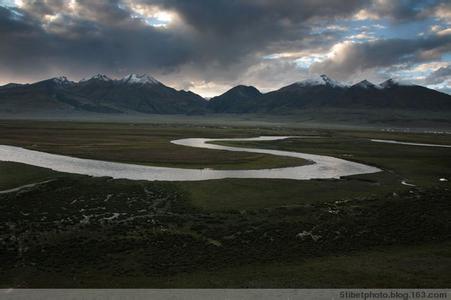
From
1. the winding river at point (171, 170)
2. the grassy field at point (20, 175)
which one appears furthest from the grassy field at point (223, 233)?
the winding river at point (171, 170)

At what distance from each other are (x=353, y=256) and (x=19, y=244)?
2561 cm

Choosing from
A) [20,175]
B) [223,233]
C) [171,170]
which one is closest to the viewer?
[223,233]

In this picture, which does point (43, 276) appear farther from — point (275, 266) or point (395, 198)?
point (395, 198)

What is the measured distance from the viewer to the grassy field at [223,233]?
82.6ft

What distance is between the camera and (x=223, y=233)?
33.8 meters

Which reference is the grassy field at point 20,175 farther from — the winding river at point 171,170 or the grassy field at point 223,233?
the winding river at point 171,170

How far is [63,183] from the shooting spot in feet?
169

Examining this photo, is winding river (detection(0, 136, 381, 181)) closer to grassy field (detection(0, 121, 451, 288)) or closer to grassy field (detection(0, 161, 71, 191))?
grassy field (detection(0, 161, 71, 191))

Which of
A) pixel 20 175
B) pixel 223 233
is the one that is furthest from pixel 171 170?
pixel 223 233

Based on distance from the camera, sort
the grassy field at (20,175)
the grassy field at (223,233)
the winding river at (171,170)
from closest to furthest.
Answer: the grassy field at (223,233), the grassy field at (20,175), the winding river at (171,170)

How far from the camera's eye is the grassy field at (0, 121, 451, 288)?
992 inches

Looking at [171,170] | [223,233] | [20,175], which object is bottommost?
[223,233]

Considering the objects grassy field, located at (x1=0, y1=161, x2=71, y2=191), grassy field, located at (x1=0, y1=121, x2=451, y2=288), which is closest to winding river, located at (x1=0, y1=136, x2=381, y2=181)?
grassy field, located at (x1=0, y1=161, x2=71, y2=191)

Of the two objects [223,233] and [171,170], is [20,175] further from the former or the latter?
[223,233]
